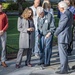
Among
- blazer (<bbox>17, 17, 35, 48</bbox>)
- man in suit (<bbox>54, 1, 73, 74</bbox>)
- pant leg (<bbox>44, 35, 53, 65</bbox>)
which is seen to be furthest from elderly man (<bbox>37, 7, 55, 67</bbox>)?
man in suit (<bbox>54, 1, 73, 74</bbox>)

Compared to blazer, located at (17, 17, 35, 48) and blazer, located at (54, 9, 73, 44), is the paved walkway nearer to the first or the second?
blazer, located at (17, 17, 35, 48)

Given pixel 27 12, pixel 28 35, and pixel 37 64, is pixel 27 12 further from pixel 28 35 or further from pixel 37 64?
pixel 37 64

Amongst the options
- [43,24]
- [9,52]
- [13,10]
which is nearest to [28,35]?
[43,24]

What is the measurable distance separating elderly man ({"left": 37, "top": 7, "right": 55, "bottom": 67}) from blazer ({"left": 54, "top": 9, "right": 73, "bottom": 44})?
82 cm

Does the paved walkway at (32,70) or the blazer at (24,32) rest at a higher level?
the blazer at (24,32)

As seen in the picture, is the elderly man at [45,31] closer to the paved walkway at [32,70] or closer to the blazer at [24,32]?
the paved walkway at [32,70]

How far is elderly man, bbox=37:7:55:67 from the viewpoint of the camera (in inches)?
362

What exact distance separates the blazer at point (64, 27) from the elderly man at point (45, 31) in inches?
32.4

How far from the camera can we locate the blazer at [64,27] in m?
8.22

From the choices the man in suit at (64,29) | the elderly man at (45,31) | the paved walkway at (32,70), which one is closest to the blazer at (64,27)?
the man in suit at (64,29)

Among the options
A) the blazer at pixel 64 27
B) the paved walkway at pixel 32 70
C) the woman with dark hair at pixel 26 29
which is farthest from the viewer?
the woman with dark hair at pixel 26 29

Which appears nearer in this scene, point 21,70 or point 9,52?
point 21,70

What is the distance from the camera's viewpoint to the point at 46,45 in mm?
9328

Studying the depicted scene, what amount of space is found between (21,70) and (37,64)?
2.80 ft
